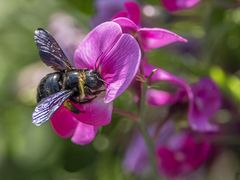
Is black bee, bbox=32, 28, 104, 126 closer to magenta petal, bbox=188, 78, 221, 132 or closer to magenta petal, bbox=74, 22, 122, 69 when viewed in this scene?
magenta petal, bbox=74, 22, 122, 69

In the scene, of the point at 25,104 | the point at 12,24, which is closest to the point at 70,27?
the point at 25,104

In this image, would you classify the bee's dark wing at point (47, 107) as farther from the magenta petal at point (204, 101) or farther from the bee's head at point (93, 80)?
the magenta petal at point (204, 101)

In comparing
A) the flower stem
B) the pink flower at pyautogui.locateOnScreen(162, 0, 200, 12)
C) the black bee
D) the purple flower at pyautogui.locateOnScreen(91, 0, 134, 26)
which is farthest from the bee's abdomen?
the purple flower at pyautogui.locateOnScreen(91, 0, 134, 26)

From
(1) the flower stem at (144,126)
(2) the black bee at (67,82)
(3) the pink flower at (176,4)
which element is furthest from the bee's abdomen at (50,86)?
(3) the pink flower at (176,4)

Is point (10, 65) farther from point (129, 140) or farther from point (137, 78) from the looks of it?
point (137, 78)

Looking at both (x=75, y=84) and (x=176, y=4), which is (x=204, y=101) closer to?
(x=176, y=4)

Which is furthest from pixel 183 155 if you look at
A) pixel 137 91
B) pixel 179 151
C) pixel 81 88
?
pixel 81 88
